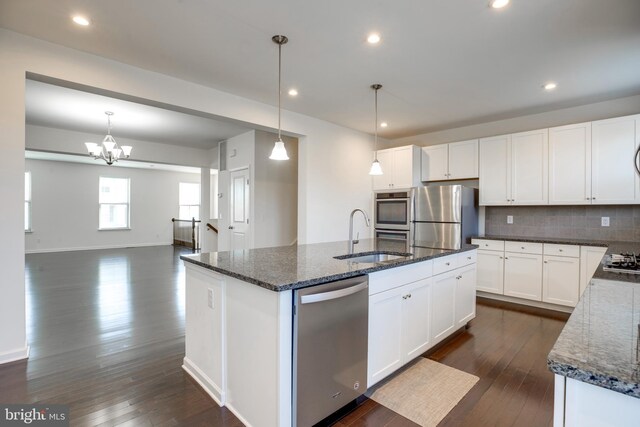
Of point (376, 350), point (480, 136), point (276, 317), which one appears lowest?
point (376, 350)

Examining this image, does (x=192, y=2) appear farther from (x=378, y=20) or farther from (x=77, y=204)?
(x=77, y=204)

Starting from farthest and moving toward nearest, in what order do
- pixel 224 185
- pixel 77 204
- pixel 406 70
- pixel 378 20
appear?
pixel 77 204, pixel 224 185, pixel 406 70, pixel 378 20

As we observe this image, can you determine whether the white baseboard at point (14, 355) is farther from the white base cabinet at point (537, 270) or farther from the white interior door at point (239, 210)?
the white base cabinet at point (537, 270)

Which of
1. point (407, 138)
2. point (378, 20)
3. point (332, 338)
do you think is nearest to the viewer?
point (332, 338)

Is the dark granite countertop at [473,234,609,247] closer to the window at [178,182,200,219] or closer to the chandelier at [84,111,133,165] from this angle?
the chandelier at [84,111,133,165]

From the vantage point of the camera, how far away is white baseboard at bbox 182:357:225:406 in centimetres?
199

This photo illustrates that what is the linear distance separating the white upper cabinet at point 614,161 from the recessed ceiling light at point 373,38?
10.2ft

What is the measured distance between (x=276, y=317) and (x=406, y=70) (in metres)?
2.74

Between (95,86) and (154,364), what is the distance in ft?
8.27

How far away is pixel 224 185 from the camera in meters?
6.35

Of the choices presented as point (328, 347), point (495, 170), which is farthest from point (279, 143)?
point (495, 170)

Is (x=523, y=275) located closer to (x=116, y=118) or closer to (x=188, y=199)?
(x=116, y=118)

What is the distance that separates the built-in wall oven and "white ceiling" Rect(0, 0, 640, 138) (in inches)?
66.5

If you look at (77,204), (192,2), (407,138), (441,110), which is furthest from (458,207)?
(77,204)
